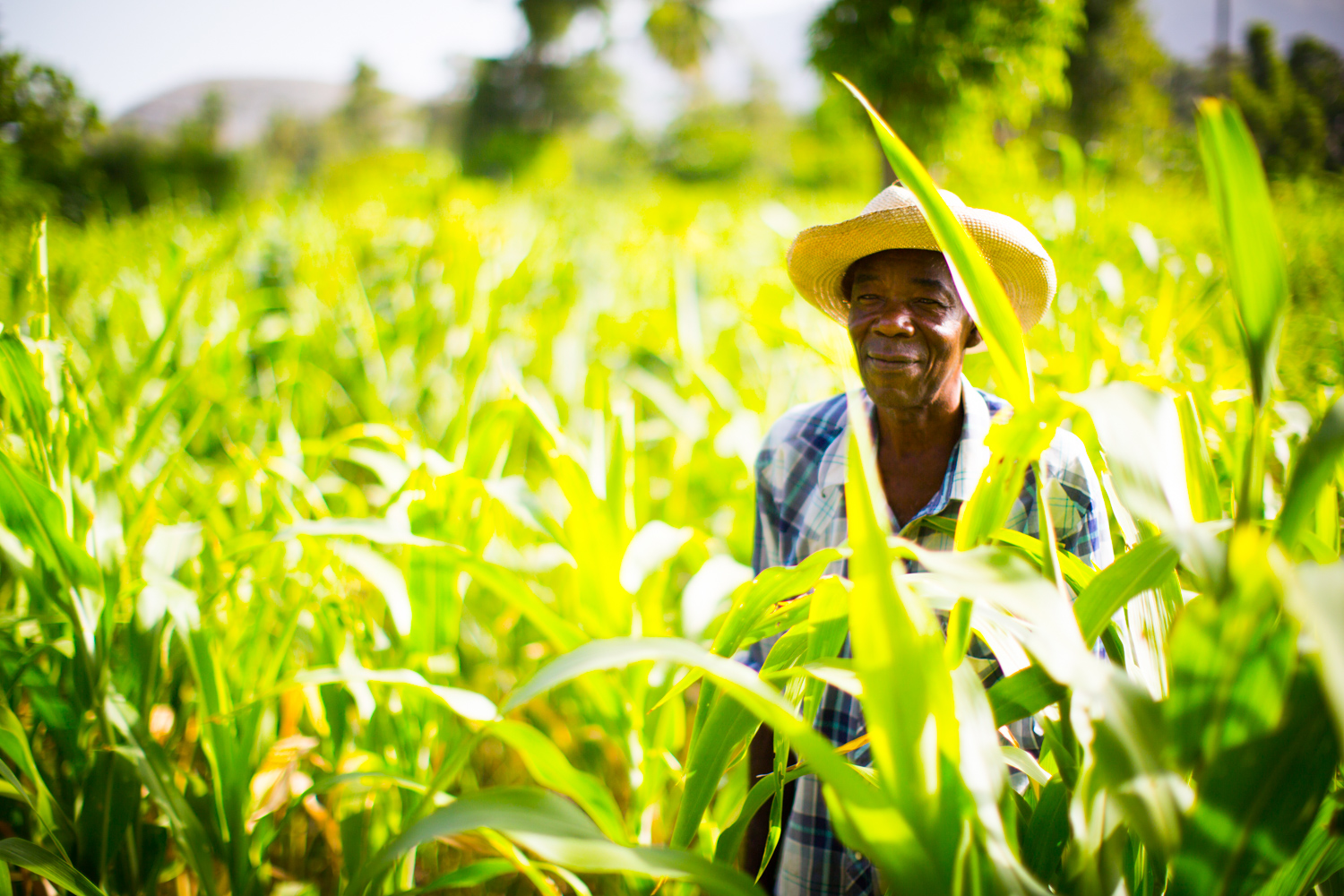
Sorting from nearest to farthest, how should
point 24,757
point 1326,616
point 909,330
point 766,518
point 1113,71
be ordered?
point 1326,616 → point 24,757 → point 909,330 → point 766,518 → point 1113,71

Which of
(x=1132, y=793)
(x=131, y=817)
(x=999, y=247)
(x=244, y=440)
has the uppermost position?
(x=999, y=247)

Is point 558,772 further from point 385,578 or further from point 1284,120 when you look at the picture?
point 1284,120

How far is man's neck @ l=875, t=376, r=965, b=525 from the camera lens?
3.02ft

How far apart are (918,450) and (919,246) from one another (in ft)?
0.92

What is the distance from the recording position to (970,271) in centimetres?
41

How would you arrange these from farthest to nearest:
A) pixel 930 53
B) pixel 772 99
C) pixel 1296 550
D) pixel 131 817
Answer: pixel 772 99 → pixel 930 53 → pixel 131 817 → pixel 1296 550

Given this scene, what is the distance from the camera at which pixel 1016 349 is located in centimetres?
42

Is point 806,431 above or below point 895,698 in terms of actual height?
above

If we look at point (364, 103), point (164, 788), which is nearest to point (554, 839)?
point (164, 788)

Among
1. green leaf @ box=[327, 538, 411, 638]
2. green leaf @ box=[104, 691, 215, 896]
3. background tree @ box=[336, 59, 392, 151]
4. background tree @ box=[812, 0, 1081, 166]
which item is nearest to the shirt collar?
green leaf @ box=[327, 538, 411, 638]

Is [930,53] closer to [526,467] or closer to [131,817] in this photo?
[526,467]

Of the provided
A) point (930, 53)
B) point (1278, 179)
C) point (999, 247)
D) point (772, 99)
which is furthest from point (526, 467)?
point (772, 99)

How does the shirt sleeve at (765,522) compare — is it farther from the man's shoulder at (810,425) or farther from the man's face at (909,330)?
the man's face at (909,330)

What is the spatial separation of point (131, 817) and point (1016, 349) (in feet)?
3.59
